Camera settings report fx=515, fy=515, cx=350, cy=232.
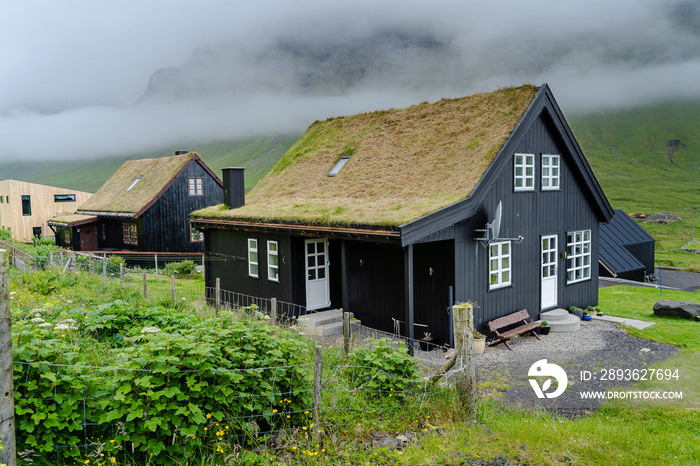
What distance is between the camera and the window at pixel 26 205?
131ft

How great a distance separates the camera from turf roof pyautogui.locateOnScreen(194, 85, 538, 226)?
12.6 meters

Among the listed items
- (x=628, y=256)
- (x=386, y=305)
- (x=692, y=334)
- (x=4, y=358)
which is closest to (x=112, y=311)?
(x=4, y=358)

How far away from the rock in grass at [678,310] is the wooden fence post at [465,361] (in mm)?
12539

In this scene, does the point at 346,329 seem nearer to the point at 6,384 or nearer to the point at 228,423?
the point at 228,423

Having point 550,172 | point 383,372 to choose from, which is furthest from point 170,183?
point 383,372

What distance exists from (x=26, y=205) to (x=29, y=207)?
0.87ft

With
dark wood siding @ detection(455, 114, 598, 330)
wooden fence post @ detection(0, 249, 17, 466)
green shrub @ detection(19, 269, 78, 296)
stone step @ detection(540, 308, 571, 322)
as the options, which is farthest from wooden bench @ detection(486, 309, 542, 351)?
green shrub @ detection(19, 269, 78, 296)

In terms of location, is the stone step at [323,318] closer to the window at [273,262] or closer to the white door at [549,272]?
the window at [273,262]

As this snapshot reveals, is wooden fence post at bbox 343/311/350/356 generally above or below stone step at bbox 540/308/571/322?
above

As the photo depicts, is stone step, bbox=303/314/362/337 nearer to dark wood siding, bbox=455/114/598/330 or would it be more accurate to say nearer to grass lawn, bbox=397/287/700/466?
dark wood siding, bbox=455/114/598/330

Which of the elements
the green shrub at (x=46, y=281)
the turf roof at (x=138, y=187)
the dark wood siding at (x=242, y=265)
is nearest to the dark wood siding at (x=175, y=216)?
the turf roof at (x=138, y=187)

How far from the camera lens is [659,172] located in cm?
14812

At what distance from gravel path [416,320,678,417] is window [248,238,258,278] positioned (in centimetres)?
603

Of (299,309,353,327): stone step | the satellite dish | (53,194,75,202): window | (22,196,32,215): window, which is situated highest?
(53,194,75,202): window
